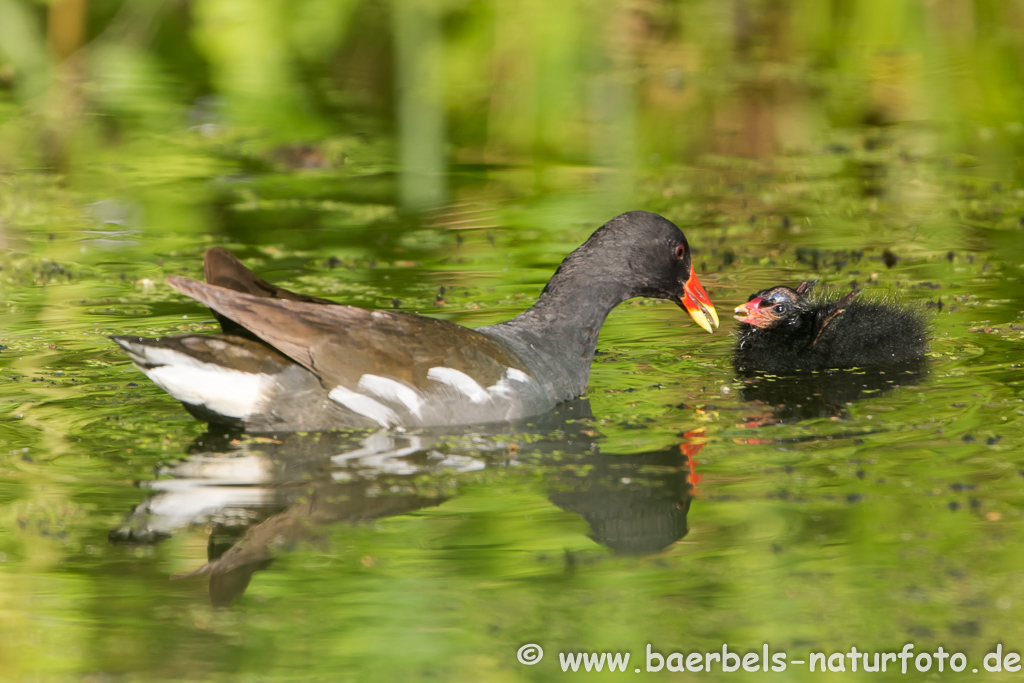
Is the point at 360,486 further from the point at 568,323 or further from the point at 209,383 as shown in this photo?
the point at 568,323

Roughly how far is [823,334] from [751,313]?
0.32 metres

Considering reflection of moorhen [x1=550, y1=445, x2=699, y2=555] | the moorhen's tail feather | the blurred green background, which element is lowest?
reflection of moorhen [x1=550, y1=445, x2=699, y2=555]

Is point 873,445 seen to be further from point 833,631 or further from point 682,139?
point 682,139

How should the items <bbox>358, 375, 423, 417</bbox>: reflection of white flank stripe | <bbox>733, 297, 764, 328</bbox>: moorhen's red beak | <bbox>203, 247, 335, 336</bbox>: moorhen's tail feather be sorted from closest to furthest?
<bbox>358, 375, 423, 417</bbox>: reflection of white flank stripe → <bbox>203, 247, 335, 336</bbox>: moorhen's tail feather → <bbox>733, 297, 764, 328</bbox>: moorhen's red beak

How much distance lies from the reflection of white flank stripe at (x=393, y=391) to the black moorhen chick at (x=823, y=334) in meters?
1.72

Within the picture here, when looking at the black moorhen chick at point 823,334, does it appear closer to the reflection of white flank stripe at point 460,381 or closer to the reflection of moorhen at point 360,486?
the reflection of moorhen at point 360,486

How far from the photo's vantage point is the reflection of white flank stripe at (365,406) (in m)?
4.99

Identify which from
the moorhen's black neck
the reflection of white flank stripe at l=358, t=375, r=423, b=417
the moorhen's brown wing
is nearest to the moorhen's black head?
the moorhen's black neck

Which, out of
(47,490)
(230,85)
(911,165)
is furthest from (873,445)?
(230,85)

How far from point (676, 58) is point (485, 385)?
7941 millimetres

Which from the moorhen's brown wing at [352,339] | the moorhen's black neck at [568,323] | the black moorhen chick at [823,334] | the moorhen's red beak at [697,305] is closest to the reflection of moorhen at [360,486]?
the moorhen's brown wing at [352,339]

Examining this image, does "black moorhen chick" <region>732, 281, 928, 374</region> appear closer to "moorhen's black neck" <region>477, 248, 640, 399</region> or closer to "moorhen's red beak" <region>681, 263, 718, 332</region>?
"moorhen's red beak" <region>681, 263, 718, 332</region>

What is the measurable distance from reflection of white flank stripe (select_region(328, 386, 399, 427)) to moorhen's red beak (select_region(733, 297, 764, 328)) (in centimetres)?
191

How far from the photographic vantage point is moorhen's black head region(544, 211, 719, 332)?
229 inches
